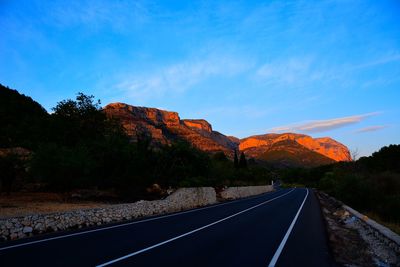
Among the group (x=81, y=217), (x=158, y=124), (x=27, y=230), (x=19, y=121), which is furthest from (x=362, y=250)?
(x=158, y=124)

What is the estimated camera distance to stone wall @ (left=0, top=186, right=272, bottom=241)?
41.1 ft

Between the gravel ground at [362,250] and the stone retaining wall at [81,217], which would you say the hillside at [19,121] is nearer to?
the stone retaining wall at [81,217]

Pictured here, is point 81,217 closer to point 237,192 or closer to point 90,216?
point 90,216

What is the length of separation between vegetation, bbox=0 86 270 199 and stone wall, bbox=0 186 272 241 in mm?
3305

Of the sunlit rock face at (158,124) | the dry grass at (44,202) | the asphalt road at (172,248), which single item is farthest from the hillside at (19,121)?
the sunlit rock face at (158,124)

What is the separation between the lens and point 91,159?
26.5 meters

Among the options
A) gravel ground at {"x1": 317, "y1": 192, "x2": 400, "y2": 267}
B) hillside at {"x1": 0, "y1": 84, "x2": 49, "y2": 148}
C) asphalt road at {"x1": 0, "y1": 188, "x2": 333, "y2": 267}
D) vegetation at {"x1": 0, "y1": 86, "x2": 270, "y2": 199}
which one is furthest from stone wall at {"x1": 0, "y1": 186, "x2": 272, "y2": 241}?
hillside at {"x1": 0, "y1": 84, "x2": 49, "y2": 148}

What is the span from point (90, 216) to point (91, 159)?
10.8 m

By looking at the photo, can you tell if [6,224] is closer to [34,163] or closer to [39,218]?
[39,218]

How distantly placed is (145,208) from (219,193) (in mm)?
21217

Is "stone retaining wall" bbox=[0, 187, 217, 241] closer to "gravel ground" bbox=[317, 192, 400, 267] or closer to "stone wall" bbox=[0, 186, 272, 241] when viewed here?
"stone wall" bbox=[0, 186, 272, 241]

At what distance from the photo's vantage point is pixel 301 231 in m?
14.3

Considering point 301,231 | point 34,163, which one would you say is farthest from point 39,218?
point 34,163

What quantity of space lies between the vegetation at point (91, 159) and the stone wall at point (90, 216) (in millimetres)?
3305
